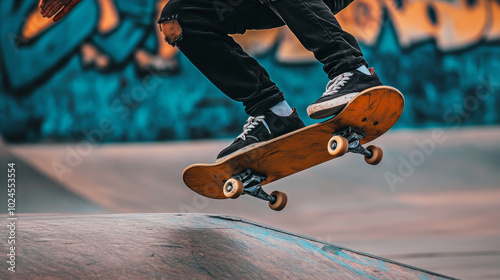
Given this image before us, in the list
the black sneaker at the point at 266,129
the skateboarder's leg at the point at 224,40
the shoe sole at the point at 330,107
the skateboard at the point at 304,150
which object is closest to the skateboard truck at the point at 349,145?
the skateboard at the point at 304,150

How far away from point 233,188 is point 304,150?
516 millimetres

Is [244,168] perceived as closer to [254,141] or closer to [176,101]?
[254,141]

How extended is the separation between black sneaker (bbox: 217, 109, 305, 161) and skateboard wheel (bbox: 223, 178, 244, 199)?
17cm

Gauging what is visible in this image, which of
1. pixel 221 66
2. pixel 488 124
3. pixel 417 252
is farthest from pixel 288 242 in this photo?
pixel 488 124

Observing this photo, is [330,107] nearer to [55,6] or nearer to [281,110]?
[281,110]

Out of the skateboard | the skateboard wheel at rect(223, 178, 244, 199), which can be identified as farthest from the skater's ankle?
the skateboard wheel at rect(223, 178, 244, 199)

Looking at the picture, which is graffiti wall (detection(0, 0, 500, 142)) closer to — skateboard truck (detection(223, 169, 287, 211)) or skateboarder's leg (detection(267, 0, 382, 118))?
skateboard truck (detection(223, 169, 287, 211))

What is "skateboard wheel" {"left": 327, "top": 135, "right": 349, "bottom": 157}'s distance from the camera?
9.89 ft

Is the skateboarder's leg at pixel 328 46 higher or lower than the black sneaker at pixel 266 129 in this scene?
higher

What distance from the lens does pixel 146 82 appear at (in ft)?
38.9

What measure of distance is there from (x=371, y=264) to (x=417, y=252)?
16.8ft

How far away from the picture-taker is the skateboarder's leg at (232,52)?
11.3ft

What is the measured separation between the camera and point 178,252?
2.64 meters

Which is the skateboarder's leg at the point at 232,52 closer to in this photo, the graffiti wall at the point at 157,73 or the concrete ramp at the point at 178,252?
the concrete ramp at the point at 178,252
